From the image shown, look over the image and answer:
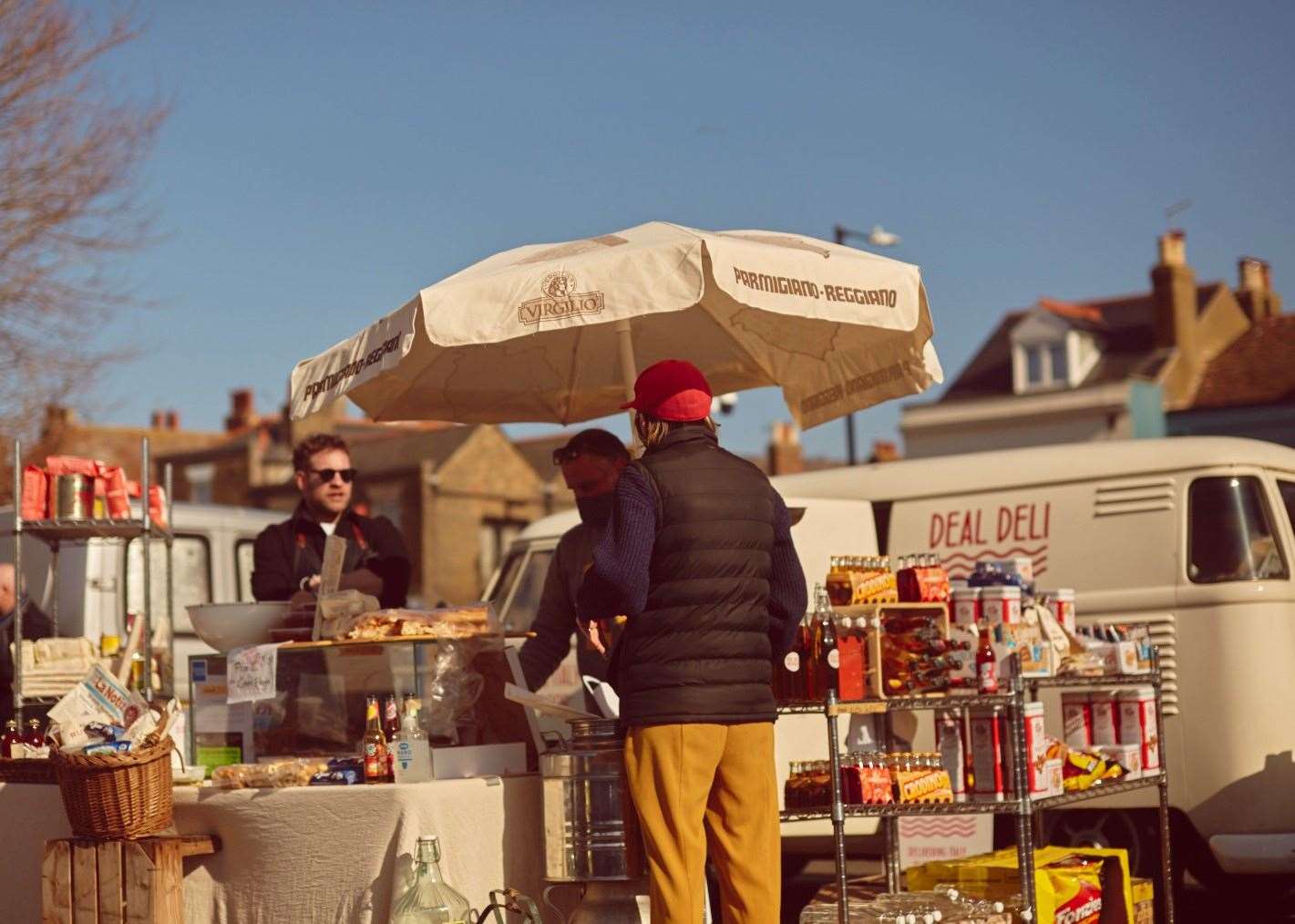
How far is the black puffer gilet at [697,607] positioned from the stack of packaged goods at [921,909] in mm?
1454

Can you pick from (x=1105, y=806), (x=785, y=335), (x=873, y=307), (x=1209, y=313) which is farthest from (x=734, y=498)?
(x=1209, y=313)

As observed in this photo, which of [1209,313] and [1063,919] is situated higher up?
[1209,313]

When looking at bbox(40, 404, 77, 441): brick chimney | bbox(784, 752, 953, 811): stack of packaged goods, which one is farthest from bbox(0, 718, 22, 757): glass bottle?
bbox(40, 404, 77, 441): brick chimney

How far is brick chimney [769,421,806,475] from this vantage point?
179 ft

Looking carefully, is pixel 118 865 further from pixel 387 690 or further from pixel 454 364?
pixel 454 364

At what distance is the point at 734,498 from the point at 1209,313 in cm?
4036

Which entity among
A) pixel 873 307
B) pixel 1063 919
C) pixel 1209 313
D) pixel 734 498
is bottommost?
pixel 1063 919

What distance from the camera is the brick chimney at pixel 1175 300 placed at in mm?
41844

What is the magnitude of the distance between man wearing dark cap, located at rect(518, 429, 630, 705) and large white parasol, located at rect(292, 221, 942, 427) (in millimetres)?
407

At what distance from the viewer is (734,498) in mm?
5504

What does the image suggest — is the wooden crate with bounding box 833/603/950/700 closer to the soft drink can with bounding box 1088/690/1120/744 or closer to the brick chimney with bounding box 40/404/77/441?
the soft drink can with bounding box 1088/690/1120/744

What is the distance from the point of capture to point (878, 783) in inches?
259

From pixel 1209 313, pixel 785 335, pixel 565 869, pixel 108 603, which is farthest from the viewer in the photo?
pixel 1209 313

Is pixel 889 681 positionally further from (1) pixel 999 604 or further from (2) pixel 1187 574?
(2) pixel 1187 574
